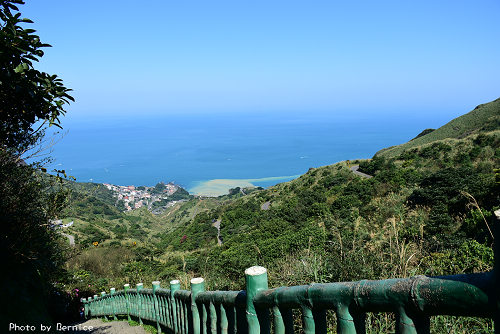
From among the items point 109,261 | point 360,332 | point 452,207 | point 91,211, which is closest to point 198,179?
point 91,211

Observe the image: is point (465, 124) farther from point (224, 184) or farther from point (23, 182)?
point (224, 184)

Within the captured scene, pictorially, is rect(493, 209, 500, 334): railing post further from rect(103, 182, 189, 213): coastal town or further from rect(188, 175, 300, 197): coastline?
rect(188, 175, 300, 197): coastline

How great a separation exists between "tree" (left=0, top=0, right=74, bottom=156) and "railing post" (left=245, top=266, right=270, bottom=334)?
3.65 m

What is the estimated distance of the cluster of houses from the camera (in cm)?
8904

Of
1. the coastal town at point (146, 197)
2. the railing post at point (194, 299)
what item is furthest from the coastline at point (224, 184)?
the railing post at point (194, 299)

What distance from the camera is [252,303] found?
203 cm

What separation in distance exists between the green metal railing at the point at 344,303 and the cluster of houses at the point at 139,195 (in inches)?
3382

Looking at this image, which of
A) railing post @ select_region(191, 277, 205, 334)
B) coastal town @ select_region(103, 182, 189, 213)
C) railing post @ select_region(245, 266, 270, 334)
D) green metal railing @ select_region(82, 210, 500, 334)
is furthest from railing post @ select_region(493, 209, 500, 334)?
coastal town @ select_region(103, 182, 189, 213)

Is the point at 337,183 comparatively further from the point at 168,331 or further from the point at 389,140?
the point at 389,140

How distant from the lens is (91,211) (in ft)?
194

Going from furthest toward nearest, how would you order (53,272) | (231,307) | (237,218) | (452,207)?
(237,218)
(452,207)
(53,272)
(231,307)

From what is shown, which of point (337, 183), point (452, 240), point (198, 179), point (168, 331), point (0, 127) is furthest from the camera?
point (198, 179)

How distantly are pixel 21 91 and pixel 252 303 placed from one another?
→ 4008 millimetres

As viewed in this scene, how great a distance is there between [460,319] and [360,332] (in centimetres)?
197
